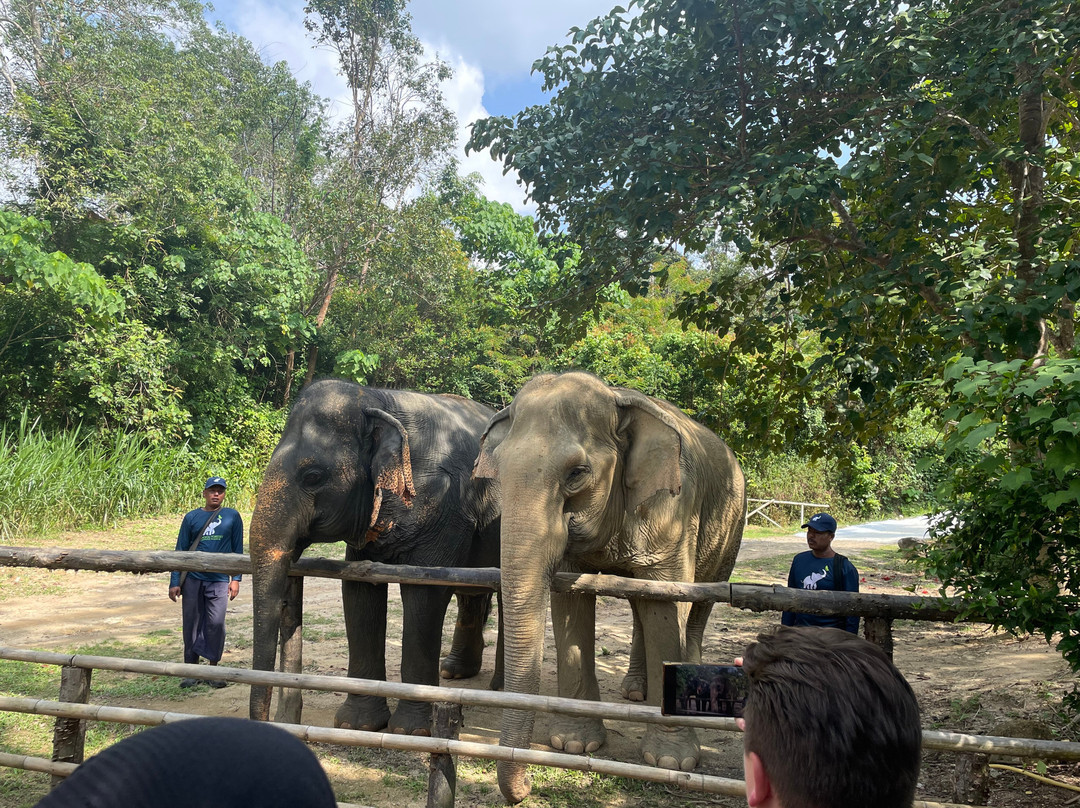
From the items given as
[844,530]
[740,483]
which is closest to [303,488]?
[740,483]

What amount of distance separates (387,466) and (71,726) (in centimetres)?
227

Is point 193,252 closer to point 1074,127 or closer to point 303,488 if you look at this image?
point 303,488

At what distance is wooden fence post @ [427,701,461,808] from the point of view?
354 centimetres

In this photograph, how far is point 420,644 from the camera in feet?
17.4

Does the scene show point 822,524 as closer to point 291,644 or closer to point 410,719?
point 410,719

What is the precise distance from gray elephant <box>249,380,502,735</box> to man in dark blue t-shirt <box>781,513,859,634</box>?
233 cm

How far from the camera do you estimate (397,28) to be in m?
23.8

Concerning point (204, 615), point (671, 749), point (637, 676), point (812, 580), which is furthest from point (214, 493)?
point (812, 580)

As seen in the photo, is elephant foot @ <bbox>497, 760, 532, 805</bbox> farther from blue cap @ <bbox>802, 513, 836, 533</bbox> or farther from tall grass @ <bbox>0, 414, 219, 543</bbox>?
tall grass @ <bbox>0, 414, 219, 543</bbox>

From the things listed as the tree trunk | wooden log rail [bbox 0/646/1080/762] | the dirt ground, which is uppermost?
the tree trunk

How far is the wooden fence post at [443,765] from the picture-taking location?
354 centimetres

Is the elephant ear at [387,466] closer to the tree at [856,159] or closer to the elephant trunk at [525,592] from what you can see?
the elephant trunk at [525,592]

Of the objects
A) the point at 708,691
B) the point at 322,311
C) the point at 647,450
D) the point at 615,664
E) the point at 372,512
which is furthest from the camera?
the point at 322,311

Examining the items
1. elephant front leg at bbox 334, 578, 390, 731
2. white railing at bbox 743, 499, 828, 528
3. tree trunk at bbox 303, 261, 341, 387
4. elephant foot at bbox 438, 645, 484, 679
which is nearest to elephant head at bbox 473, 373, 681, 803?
elephant front leg at bbox 334, 578, 390, 731
